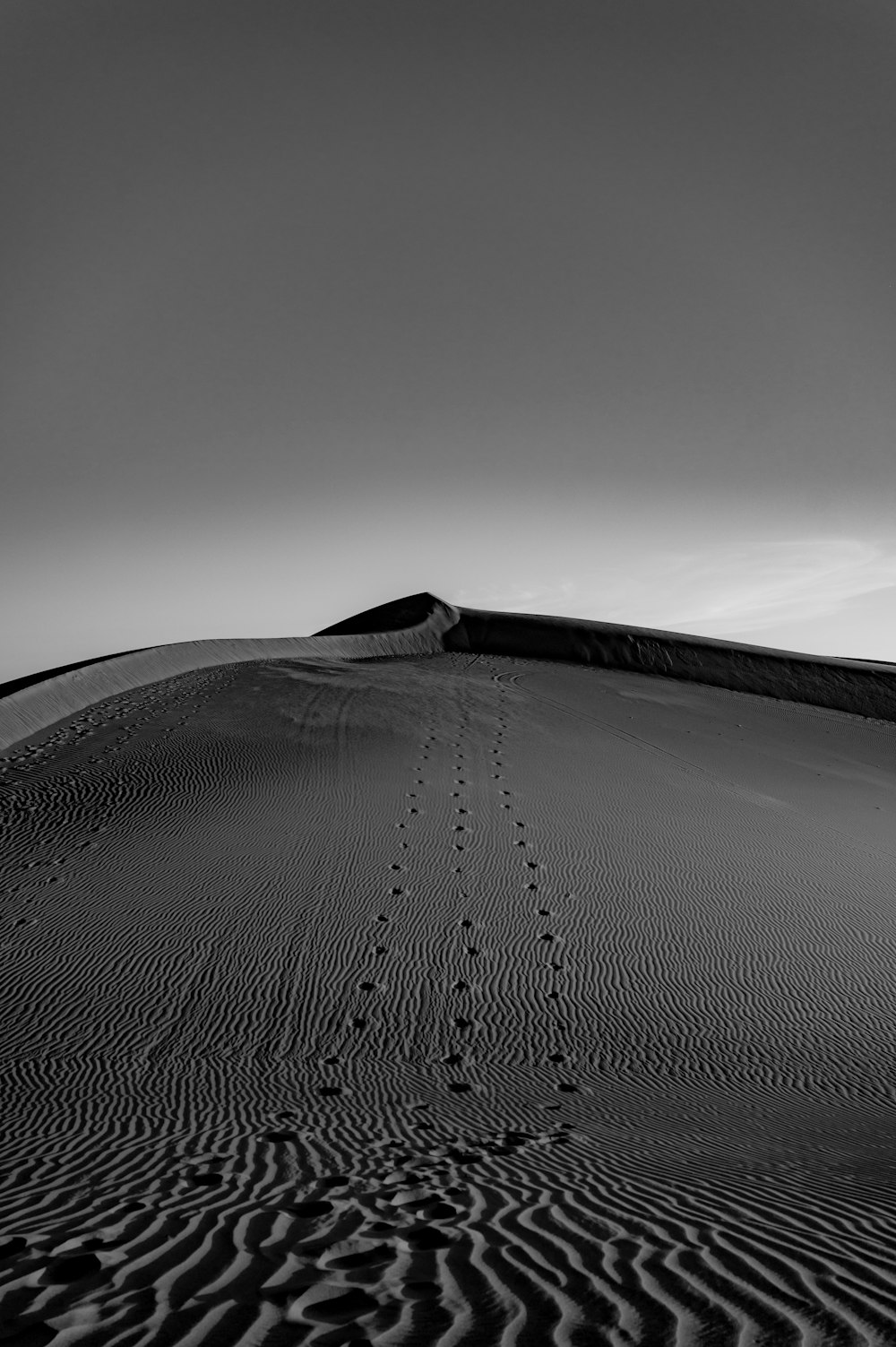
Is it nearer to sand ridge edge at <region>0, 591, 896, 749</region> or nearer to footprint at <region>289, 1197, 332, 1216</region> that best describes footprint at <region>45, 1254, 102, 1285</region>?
footprint at <region>289, 1197, 332, 1216</region>

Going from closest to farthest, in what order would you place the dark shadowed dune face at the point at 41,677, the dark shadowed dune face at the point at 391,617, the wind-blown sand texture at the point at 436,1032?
the wind-blown sand texture at the point at 436,1032, the dark shadowed dune face at the point at 41,677, the dark shadowed dune face at the point at 391,617

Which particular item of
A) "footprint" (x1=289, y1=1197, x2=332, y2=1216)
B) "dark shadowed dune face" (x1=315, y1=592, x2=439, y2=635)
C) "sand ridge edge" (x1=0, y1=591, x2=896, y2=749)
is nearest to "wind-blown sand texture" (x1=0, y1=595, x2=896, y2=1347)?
"footprint" (x1=289, y1=1197, x2=332, y2=1216)

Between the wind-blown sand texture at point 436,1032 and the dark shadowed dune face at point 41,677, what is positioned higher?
the dark shadowed dune face at point 41,677

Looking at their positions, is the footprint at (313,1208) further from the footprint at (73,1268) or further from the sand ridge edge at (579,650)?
the sand ridge edge at (579,650)

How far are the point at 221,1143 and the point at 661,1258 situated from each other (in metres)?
2.70

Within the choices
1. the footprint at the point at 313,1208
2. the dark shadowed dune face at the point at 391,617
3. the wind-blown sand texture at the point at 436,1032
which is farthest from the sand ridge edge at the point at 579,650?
the footprint at the point at 313,1208

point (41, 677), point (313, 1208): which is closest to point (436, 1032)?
point (313, 1208)

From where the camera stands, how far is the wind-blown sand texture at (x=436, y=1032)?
2914 mm

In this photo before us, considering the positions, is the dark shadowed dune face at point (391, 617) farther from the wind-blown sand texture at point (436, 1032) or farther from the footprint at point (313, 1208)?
the footprint at point (313, 1208)

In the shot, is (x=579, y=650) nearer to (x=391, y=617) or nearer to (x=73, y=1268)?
(x=391, y=617)

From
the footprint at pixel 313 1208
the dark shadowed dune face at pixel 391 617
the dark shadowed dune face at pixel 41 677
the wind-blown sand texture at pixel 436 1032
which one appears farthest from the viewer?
the dark shadowed dune face at pixel 391 617

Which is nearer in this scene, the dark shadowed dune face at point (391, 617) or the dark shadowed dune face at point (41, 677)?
the dark shadowed dune face at point (41, 677)

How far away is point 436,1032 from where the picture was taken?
7.52m

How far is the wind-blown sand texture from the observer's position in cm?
291
